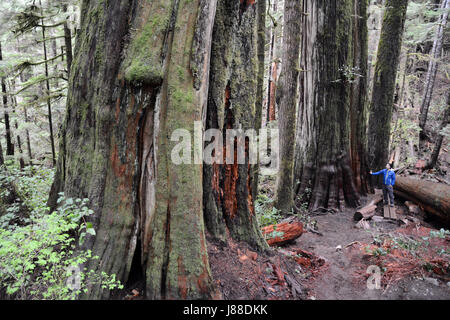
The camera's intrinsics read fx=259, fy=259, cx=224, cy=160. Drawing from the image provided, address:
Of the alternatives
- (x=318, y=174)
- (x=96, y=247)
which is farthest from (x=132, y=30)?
(x=318, y=174)

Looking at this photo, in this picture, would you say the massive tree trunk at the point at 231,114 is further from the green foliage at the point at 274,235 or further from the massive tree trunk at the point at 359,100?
the massive tree trunk at the point at 359,100

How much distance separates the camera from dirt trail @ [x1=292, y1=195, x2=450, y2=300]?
140 inches

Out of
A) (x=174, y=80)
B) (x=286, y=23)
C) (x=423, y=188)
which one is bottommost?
(x=423, y=188)

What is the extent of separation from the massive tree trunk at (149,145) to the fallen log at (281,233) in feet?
8.51

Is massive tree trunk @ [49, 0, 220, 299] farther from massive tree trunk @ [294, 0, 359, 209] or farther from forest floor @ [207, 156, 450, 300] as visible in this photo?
massive tree trunk @ [294, 0, 359, 209]

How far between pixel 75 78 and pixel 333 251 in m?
5.70

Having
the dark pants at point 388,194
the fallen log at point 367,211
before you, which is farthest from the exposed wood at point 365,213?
the dark pants at point 388,194

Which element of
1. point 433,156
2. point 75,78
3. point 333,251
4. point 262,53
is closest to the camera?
point 75,78

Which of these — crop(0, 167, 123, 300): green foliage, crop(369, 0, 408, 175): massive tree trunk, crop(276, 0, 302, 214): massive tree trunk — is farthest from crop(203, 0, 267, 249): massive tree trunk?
crop(369, 0, 408, 175): massive tree trunk

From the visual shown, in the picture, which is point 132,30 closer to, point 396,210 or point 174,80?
point 174,80

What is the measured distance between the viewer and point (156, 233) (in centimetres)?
286

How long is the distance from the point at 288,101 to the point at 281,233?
13.2 ft

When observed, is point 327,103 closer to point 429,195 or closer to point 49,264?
point 429,195

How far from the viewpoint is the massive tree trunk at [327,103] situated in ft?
25.2
